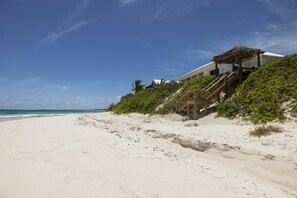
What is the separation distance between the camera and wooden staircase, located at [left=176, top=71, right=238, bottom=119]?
16.3 meters

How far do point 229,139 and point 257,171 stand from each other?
2.67m

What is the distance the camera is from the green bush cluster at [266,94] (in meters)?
12.1

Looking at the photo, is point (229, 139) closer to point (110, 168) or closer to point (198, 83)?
point (110, 168)

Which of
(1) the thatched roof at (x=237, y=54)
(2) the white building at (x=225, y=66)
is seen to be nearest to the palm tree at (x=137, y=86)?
(2) the white building at (x=225, y=66)

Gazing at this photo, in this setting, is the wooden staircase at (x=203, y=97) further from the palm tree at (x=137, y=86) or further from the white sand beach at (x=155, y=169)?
the palm tree at (x=137, y=86)

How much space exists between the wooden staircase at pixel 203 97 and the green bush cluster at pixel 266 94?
4.56 feet

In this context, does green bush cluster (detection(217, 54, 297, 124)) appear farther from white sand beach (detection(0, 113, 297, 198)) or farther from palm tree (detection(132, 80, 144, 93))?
palm tree (detection(132, 80, 144, 93))

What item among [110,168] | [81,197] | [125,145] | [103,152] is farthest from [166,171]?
[125,145]

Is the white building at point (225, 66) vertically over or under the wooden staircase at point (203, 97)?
over

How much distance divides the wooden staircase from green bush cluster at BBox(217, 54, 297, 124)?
139cm

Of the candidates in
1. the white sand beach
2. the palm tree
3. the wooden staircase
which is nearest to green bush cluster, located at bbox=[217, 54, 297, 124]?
the wooden staircase

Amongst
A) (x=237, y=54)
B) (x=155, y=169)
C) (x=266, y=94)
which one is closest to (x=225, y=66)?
(x=237, y=54)

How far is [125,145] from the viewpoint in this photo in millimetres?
8820

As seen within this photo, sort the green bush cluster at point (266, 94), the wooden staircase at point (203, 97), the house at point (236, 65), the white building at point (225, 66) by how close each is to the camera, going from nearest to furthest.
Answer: the green bush cluster at point (266, 94) → the wooden staircase at point (203, 97) → the house at point (236, 65) → the white building at point (225, 66)
